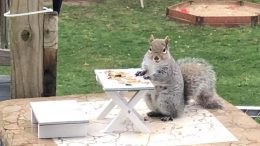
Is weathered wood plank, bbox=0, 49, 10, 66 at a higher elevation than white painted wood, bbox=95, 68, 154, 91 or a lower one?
lower

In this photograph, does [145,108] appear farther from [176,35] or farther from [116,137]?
[176,35]

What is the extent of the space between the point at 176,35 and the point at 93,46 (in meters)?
1.05

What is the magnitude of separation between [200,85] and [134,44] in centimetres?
342

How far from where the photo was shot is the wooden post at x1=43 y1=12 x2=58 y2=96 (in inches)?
152

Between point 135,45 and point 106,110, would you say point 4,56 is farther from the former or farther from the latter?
point 135,45

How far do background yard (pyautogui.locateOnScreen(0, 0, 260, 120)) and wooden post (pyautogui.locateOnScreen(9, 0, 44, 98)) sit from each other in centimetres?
157

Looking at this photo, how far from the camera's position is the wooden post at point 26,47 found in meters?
3.79

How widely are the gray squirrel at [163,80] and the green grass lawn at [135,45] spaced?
6.11ft

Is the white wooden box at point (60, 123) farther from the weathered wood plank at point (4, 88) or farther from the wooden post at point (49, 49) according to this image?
the weathered wood plank at point (4, 88)

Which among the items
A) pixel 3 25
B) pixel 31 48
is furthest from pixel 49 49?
pixel 3 25

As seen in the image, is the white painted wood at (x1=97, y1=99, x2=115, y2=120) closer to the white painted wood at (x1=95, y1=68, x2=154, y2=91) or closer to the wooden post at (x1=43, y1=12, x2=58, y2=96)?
the white painted wood at (x1=95, y1=68, x2=154, y2=91)

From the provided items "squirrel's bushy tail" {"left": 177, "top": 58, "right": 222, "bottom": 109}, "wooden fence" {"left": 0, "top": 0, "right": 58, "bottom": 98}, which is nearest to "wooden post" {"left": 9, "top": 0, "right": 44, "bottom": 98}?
"wooden fence" {"left": 0, "top": 0, "right": 58, "bottom": 98}

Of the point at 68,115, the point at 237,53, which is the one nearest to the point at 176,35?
the point at 237,53

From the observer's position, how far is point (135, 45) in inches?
277
